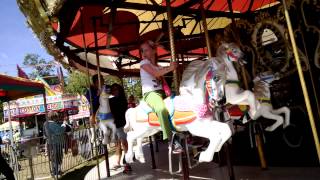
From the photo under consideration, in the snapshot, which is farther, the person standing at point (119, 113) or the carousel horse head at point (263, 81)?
the person standing at point (119, 113)

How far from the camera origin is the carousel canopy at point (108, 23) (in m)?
4.74

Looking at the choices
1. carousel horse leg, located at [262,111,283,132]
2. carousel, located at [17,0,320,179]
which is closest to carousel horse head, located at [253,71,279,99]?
carousel, located at [17,0,320,179]

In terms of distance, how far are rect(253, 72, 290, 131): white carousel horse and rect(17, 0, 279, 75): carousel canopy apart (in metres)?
1.30

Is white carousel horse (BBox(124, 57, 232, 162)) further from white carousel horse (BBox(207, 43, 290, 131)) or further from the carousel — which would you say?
white carousel horse (BBox(207, 43, 290, 131))

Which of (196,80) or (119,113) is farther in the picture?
(119,113)

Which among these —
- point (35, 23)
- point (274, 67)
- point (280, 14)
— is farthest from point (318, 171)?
point (35, 23)

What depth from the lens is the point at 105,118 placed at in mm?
6504

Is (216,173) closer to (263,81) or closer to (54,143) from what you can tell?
(263,81)

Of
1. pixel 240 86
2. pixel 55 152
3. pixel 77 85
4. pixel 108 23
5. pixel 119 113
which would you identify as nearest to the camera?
pixel 240 86

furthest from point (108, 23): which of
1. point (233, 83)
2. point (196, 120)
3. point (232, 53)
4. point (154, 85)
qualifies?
point (196, 120)

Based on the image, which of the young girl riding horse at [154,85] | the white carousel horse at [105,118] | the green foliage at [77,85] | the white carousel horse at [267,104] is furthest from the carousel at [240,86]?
the green foliage at [77,85]

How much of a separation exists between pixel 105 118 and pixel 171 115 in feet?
8.45

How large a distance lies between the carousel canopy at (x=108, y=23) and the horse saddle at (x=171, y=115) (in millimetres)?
1456

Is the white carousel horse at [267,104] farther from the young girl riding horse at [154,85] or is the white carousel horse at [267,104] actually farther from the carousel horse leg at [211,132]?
the young girl riding horse at [154,85]
